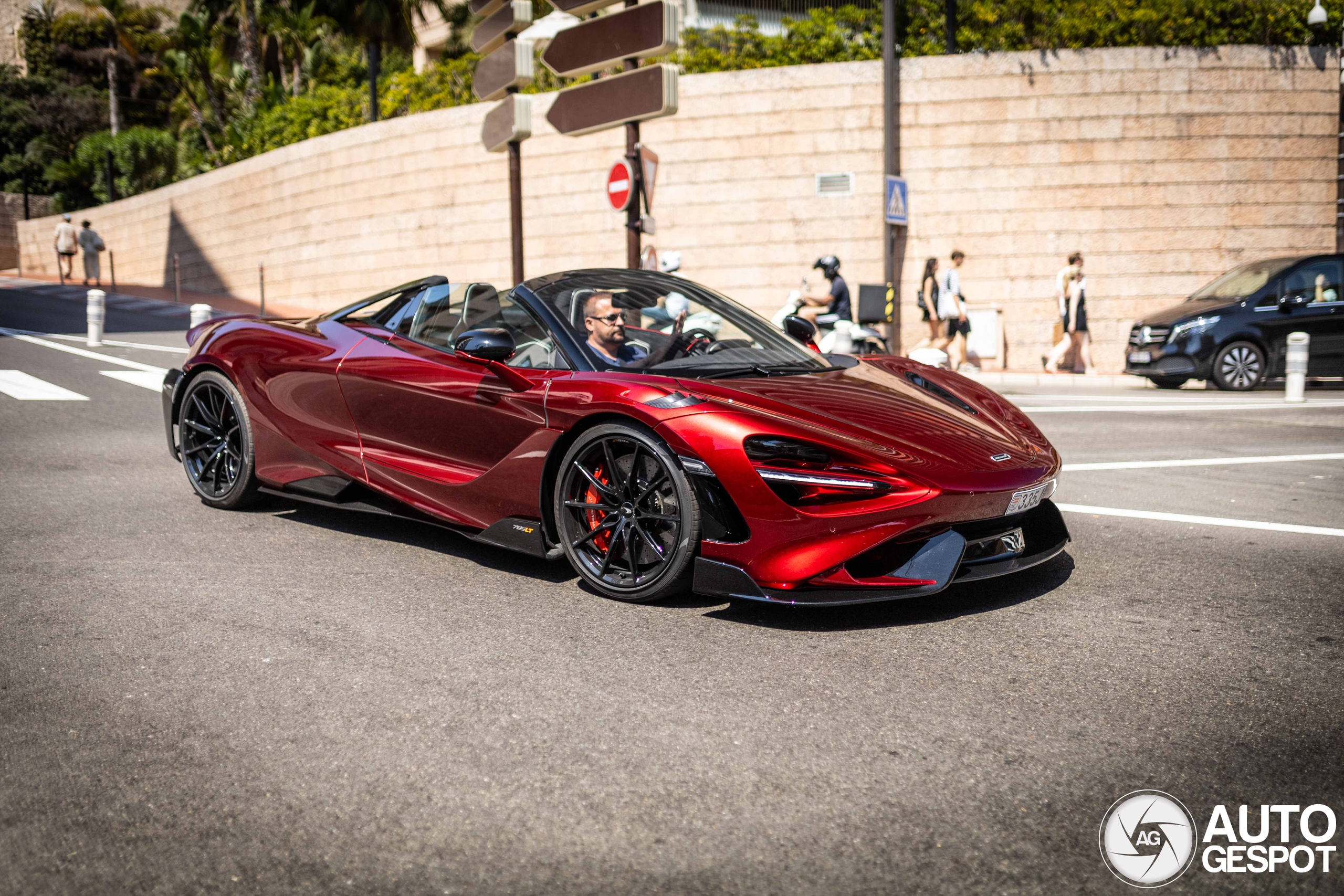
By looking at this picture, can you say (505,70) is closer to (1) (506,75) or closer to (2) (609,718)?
(1) (506,75)

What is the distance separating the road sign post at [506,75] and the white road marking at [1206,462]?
816 centimetres

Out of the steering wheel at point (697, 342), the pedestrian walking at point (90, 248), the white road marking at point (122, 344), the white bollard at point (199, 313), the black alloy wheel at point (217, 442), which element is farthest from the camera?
the pedestrian walking at point (90, 248)

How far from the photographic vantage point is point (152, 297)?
27.6 meters

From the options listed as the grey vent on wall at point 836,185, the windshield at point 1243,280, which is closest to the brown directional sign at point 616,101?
the grey vent on wall at point 836,185

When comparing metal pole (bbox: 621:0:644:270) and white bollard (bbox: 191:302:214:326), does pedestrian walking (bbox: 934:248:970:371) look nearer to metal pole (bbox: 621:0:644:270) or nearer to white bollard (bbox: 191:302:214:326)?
metal pole (bbox: 621:0:644:270)

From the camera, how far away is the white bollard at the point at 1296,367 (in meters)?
11.7

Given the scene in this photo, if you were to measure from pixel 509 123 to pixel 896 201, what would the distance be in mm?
5998

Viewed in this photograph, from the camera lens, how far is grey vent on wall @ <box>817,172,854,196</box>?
18297 mm

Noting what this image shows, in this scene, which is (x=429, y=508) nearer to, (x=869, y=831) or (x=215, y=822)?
(x=215, y=822)

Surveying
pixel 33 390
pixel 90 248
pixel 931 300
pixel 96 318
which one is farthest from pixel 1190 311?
pixel 90 248

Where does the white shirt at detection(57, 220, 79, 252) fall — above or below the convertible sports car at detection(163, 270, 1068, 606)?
above

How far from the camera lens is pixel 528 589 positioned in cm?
427

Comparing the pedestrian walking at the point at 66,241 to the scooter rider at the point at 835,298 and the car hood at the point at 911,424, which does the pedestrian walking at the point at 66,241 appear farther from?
the car hood at the point at 911,424

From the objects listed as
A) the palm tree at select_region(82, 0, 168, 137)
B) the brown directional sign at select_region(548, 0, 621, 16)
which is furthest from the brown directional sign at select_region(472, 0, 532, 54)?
the palm tree at select_region(82, 0, 168, 137)
